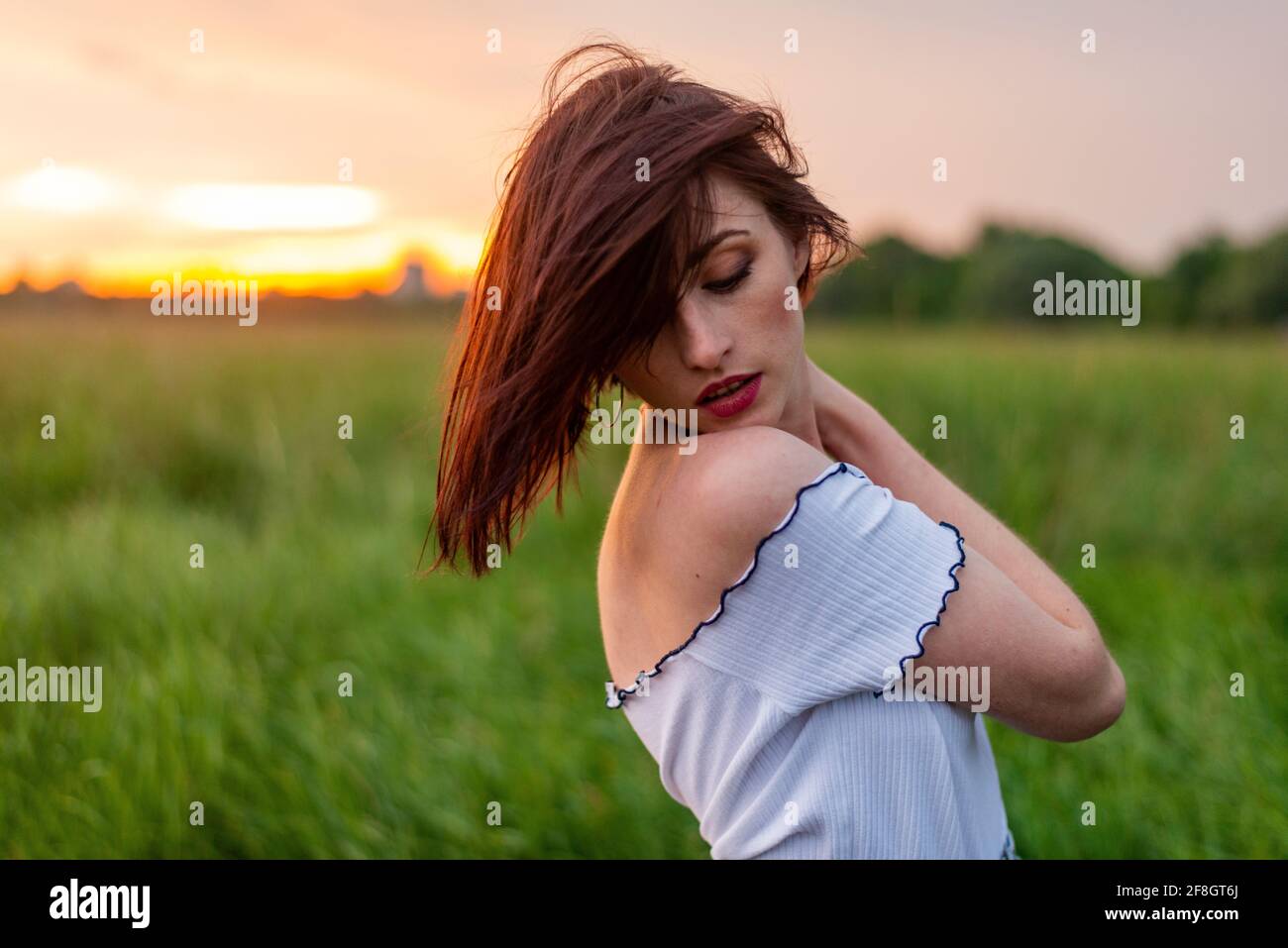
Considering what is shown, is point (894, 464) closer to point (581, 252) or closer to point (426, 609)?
point (581, 252)

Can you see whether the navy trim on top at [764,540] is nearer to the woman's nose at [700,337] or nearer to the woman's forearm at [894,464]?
the woman's nose at [700,337]

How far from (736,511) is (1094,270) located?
717 centimetres

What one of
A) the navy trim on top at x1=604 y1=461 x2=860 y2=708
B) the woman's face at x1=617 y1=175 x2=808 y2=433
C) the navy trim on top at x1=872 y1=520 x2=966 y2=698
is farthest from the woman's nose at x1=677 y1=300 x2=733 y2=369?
the navy trim on top at x1=872 y1=520 x2=966 y2=698

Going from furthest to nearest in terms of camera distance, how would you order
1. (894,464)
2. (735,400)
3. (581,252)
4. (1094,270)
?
1. (1094,270)
2. (894,464)
3. (735,400)
4. (581,252)

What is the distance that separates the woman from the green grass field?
0.90m

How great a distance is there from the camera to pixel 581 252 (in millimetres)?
1142

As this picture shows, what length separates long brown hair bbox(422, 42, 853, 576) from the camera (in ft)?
3.79

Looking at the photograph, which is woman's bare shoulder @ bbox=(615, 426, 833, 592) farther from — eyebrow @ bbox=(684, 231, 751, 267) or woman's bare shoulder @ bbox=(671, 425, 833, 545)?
eyebrow @ bbox=(684, 231, 751, 267)

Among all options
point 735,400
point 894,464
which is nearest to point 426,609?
point 894,464

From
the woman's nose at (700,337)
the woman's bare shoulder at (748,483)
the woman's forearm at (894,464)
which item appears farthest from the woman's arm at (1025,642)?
the woman's nose at (700,337)

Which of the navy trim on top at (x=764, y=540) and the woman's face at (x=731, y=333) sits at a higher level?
the woman's face at (x=731, y=333)

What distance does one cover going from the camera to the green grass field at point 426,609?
291cm

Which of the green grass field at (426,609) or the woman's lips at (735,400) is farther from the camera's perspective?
the green grass field at (426,609)

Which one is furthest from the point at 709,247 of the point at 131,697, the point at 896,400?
the point at 896,400
